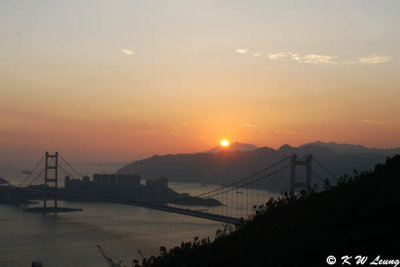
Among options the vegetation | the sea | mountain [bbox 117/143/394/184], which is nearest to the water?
the sea

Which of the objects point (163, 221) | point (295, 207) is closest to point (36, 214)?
point (163, 221)

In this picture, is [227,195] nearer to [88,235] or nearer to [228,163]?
[88,235]

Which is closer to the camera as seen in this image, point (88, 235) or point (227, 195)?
point (88, 235)

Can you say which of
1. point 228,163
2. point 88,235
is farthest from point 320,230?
point 228,163

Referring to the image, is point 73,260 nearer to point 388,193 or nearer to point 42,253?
point 42,253

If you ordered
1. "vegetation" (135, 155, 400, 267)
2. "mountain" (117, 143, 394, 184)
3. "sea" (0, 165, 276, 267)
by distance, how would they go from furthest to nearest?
"mountain" (117, 143, 394, 184), "sea" (0, 165, 276, 267), "vegetation" (135, 155, 400, 267)

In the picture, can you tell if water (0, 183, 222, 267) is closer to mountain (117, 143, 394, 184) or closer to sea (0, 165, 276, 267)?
sea (0, 165, 276, 267)
